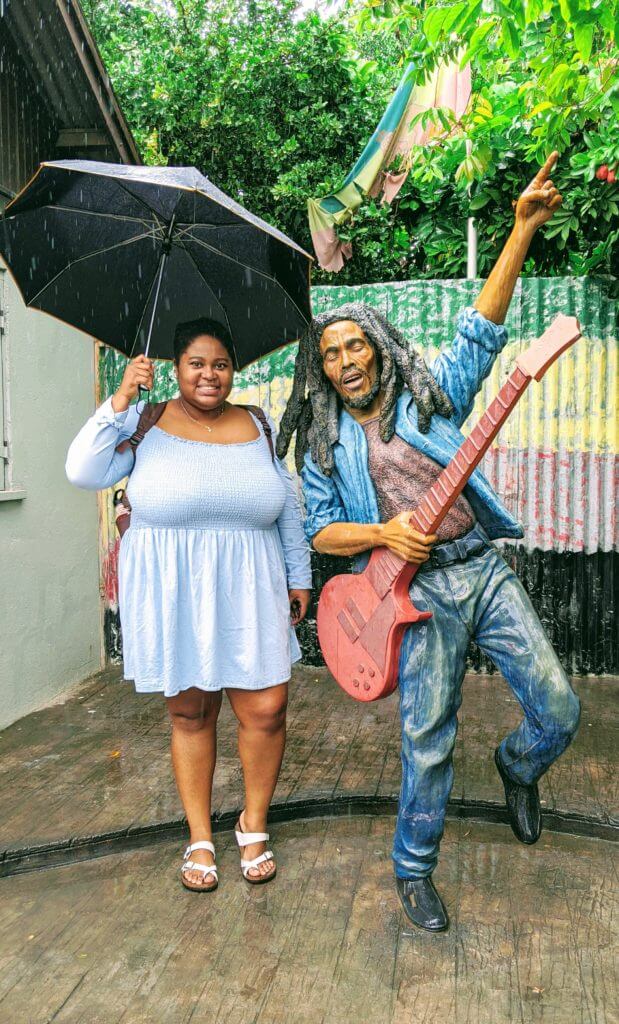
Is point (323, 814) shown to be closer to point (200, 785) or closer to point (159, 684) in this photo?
point (200, 785)

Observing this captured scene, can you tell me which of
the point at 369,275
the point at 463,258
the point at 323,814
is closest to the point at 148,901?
the point at 323,814

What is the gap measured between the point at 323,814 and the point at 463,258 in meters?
5.18

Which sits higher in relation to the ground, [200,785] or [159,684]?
[159,684]

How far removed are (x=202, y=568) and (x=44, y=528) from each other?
2946mm

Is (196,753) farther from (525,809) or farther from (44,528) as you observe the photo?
(44,528)

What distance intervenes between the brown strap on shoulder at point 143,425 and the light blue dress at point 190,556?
0.02 metres

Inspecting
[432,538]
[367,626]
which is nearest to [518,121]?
[432,538]

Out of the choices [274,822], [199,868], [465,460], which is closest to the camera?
[465,460]

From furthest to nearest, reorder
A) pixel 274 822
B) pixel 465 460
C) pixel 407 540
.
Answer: pixel 274 822 → pixel 407 540 → pixel 465 460

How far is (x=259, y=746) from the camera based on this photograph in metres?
3.43

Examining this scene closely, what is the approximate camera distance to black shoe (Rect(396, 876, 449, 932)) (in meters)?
3.00

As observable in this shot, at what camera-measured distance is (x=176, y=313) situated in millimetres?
3609

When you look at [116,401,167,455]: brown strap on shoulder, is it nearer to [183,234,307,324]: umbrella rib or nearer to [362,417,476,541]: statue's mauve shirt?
[183,234,307,324]: umbrella rib

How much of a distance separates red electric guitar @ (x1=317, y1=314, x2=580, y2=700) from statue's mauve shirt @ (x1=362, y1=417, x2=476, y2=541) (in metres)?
0.15
